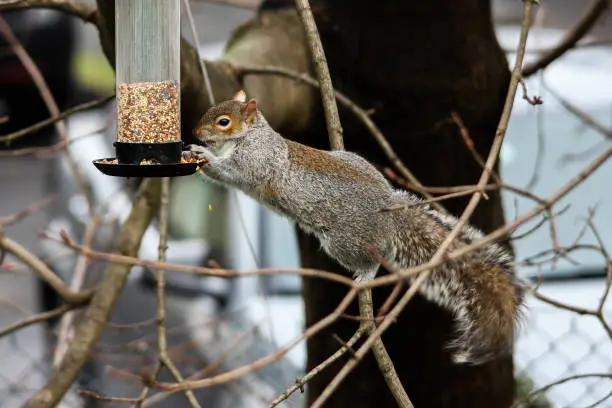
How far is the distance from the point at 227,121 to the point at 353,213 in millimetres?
289

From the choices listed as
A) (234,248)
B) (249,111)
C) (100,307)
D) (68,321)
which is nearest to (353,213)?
(249,111)

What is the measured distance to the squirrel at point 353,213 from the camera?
1.41 meters

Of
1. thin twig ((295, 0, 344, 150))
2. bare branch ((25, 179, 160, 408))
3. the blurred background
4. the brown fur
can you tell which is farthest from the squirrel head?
the blurred background

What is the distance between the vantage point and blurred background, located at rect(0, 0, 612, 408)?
278cm

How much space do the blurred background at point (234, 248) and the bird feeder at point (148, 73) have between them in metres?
0.68

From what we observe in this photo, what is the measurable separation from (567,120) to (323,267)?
223cm

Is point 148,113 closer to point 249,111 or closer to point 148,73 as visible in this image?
point 148,73

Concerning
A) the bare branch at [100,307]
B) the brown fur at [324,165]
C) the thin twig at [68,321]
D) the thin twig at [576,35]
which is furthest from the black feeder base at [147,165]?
the thin twig at [576,35]

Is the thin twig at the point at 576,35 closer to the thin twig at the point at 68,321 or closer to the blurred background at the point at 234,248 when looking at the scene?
the blurred background at the point at 234,248

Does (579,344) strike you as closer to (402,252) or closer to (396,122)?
(396,122)

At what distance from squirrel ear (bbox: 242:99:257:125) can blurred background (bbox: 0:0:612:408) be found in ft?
2.39

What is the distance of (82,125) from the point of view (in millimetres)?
5590

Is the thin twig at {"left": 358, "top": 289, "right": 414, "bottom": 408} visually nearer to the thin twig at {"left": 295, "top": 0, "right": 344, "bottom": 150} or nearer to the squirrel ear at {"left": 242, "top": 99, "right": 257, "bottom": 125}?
the thin twig at {"left": 295, "top": 0, "right": 344, "bottom": 150}

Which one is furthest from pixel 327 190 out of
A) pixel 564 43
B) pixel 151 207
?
pixel 564 43
